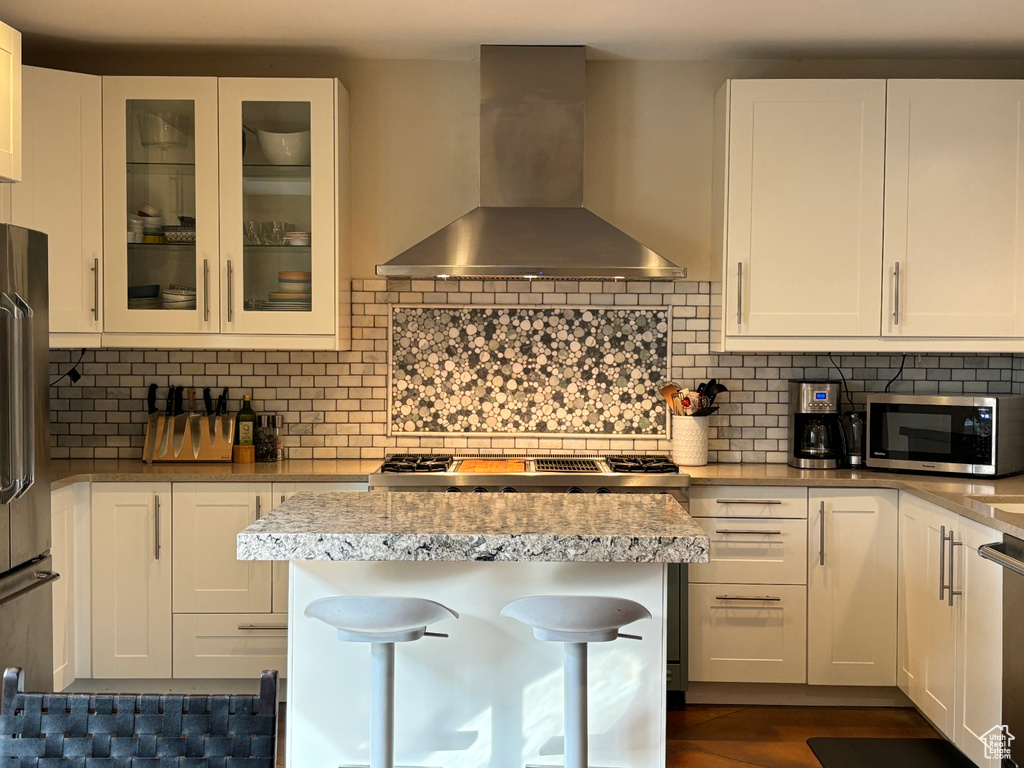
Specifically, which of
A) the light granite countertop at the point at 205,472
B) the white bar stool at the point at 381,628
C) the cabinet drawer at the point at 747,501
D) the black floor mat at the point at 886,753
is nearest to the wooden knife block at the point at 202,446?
the light granite countertop at the point at 205,472

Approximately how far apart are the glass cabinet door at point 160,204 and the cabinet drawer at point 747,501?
81.4 inches

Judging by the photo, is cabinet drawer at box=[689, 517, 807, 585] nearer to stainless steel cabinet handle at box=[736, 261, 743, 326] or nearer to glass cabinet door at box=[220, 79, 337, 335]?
stainless steel cabinet handle at box=[736, 261, 743, 326]

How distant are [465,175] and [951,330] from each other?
2.12m

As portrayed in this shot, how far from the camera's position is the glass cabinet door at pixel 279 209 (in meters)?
3.56

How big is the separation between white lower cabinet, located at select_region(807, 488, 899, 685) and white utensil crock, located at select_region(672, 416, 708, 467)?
51 cm

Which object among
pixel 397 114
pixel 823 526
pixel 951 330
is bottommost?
pixel 823 526

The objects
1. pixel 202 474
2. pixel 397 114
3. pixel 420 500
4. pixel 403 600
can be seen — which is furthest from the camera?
pixel 397 114

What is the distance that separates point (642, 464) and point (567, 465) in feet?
1.00

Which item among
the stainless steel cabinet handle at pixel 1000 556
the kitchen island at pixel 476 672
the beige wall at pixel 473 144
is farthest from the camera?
the beige wall at pixel 473 144

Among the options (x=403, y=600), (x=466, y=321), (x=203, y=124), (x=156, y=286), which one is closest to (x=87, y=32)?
(x=203, y=124)

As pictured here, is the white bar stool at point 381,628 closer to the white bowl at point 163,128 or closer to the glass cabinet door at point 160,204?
the glass cabinet door at point 160,204

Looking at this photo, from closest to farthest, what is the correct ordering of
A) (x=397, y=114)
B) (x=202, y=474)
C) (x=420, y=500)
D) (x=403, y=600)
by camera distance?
(x=403, y=600), (x=420, y=500), (x=202, y=474), (x=397, y=114)

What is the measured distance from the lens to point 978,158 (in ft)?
11.4

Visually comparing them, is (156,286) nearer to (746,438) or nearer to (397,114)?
(397,114)
